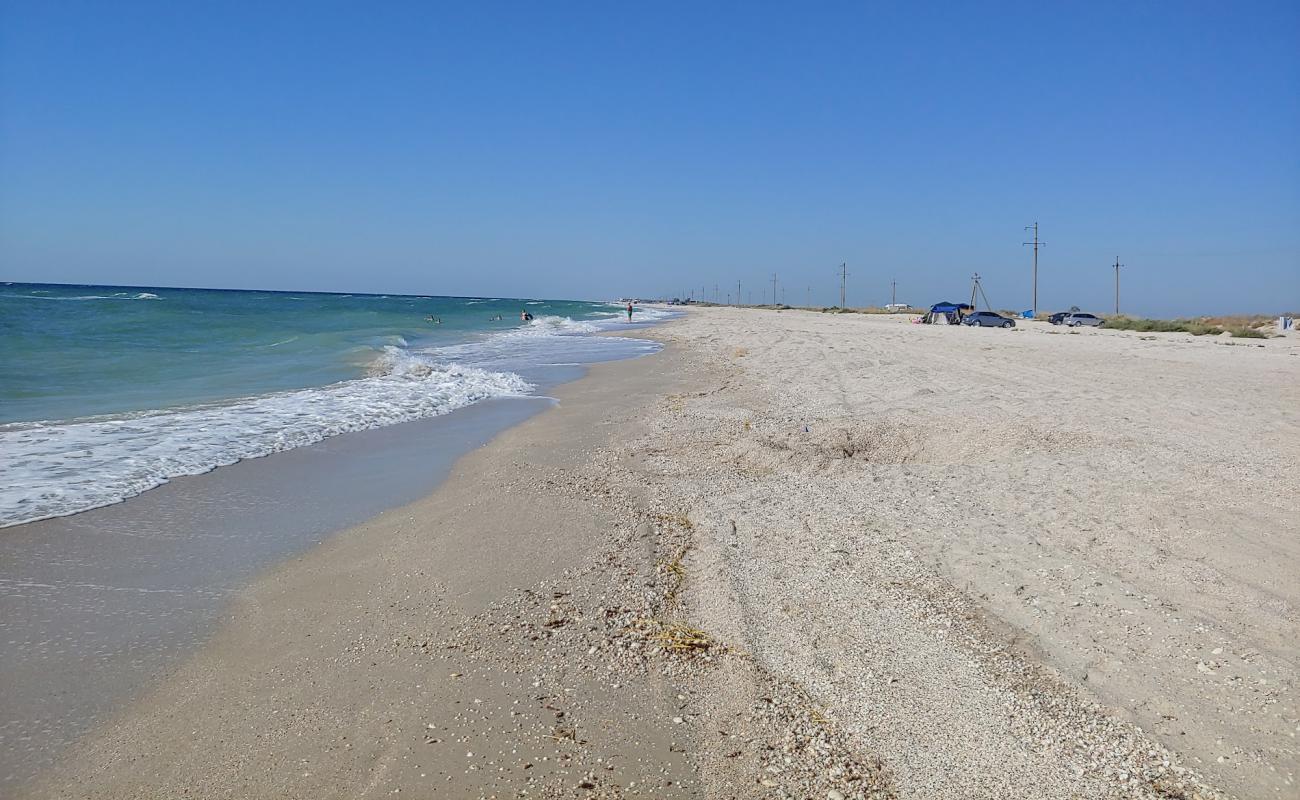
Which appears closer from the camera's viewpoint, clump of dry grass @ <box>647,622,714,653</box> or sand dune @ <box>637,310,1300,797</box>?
sand dune @ <box>637,310,1300,797</box>

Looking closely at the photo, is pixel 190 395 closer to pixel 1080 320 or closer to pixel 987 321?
pixel 987 321

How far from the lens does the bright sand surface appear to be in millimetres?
2488

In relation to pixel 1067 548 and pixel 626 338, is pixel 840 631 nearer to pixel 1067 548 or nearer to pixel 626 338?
pixel 1067 548

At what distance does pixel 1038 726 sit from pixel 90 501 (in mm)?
6720

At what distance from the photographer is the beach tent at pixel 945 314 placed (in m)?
43.9

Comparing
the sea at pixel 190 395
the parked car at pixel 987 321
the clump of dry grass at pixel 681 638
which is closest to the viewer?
the clump of dry grass at pixel 681 638

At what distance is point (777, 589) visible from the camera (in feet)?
12.8

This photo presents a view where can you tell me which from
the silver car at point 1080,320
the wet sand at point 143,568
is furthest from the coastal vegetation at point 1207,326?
the wet sand at point 143,568

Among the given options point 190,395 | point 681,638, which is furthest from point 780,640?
point 190,395

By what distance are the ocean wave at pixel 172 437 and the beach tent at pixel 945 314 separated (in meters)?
37.5

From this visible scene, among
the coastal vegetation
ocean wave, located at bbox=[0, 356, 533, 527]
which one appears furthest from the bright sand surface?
the coastal vegetation

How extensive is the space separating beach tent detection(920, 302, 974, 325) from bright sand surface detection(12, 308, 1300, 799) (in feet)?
130

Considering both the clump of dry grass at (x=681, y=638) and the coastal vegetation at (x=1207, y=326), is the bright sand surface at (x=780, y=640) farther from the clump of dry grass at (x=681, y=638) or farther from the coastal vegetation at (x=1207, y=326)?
the coastal vegetation at (x=1207, y=326)

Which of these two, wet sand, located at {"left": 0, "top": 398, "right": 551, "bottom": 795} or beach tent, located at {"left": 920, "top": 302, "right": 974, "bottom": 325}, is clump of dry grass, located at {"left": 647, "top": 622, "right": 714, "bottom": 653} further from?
beach tent, located at {"left": 920, "top": 302, "right": 974, "bottom": 325}
